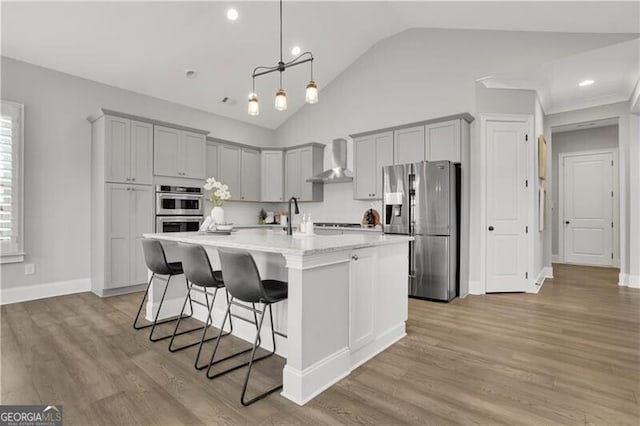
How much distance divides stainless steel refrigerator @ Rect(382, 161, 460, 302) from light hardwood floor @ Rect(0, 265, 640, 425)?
0.76m

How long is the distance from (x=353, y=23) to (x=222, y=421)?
208 inches

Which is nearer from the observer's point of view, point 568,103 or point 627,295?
point 627,295

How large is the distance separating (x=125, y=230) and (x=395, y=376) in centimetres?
396

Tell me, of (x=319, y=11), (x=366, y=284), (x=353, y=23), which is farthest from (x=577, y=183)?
(x=366, y=284)

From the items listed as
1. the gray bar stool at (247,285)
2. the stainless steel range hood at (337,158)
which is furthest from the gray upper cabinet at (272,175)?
the gray bar stool at (247,285)

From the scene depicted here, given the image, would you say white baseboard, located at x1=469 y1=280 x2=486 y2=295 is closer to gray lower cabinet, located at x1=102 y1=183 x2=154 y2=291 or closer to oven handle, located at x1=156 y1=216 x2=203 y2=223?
oven handle, located at x1=156 y1=216 x2=203 y2=223

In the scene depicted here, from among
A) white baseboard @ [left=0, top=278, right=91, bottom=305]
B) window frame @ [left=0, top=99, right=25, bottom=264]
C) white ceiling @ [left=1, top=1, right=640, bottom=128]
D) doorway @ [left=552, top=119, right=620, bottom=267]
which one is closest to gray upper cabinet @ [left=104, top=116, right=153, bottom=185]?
white ceiling @ [left=1, top=1, right=640, bottom=128]

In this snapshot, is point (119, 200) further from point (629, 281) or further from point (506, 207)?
point (629, 281)

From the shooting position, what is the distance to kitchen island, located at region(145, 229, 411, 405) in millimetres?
1949

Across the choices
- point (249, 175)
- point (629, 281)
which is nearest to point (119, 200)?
point (249, 175)

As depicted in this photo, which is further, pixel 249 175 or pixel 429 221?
pixel 249 175

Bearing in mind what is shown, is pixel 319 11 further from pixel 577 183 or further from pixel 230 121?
pixel 577 183

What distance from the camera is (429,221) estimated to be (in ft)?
14.1

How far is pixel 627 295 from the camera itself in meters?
4.39
